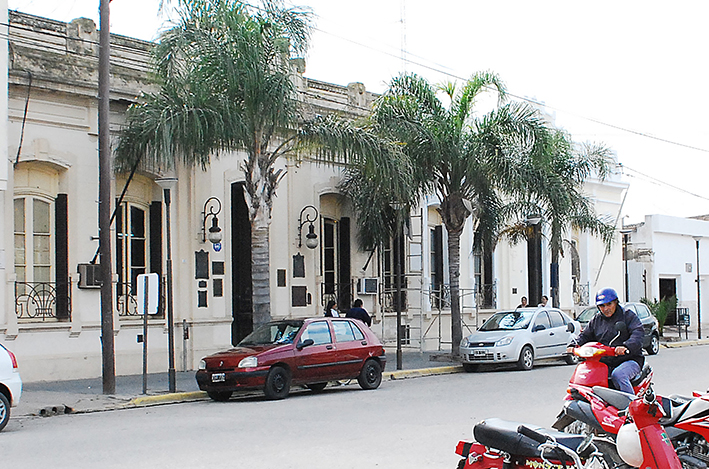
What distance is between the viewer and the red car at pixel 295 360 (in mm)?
15500

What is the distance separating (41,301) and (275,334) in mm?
5913

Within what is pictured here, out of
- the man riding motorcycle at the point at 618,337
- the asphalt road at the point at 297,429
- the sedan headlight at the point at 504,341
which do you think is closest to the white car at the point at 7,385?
the asphalt road at the point at 297,429

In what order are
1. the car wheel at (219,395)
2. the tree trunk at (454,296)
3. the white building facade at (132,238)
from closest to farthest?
the car wheel at (219,395) → the white building facade at (132,238) → the tree trunk at (454,296)

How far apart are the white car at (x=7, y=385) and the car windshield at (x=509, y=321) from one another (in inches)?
530

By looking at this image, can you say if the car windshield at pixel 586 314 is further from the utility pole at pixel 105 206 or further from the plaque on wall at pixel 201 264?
the utility pole at pixel 105 206

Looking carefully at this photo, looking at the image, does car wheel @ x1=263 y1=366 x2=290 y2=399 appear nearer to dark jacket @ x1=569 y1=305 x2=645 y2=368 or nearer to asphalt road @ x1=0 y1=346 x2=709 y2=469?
asphalt road @ x1=0 y1=346 x2=709 y2=469

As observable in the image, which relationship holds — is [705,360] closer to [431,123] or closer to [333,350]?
[431,123]

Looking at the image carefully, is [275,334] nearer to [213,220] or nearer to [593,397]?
[213,220]

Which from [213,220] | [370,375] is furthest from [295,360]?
[213,220]

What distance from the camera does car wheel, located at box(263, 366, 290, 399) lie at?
1552cm

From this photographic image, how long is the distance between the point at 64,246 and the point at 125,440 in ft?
31.6

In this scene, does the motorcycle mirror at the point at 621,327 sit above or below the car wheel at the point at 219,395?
above

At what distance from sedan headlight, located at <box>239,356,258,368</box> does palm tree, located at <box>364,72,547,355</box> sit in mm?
7558

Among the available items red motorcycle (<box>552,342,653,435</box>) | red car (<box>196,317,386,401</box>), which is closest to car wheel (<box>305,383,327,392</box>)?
red car (<box>196,317,386,401</box>)
